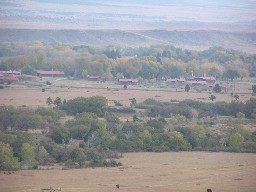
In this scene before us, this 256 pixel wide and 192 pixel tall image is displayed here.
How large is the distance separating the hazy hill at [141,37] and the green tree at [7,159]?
58.4m

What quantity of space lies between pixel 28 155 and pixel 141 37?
71.2 metres

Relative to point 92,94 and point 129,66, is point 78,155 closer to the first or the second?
point 92,94

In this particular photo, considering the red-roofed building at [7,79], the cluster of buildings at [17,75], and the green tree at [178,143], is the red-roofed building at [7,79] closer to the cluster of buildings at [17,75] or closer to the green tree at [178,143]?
the cluster of buildings at [17,75]

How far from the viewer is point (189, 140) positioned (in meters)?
31.1

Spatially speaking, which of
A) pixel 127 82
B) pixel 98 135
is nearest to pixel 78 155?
pixel 98 135

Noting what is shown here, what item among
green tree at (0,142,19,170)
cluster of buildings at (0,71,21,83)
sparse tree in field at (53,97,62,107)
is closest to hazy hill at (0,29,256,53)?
cluster of buildings at (0,71,21,83)

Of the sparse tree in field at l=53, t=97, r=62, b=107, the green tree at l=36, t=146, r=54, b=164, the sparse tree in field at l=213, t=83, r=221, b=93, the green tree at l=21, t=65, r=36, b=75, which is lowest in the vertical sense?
the sparse tree in field at l=213, t=83, r=221, b=93

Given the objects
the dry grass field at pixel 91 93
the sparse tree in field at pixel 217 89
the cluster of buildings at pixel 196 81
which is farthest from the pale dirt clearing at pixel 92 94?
the cluster of buildings at pixel 196 81

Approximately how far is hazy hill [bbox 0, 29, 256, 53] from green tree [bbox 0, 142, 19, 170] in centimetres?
5840

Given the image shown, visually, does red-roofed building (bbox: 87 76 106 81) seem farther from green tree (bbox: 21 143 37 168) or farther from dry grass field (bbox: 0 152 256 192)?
green tree (bbox: 21 143 37 168)

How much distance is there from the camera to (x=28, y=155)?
87.7ft

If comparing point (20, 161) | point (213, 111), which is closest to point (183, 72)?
point (213, 111)

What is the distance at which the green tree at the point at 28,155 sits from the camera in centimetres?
2645

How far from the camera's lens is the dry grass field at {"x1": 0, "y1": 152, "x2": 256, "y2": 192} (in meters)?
23.5
